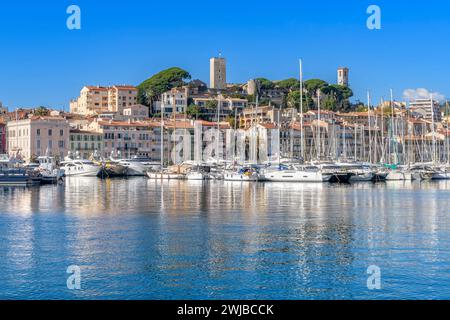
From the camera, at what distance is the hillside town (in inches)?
4124

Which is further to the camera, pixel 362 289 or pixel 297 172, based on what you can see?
pixel 297 172

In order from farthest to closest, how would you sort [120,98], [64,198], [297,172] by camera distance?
[120,98]
[297,172]
[64,198]

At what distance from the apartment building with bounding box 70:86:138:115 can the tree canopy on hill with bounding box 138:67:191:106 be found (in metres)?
2.76

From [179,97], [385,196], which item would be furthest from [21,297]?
[179,97]

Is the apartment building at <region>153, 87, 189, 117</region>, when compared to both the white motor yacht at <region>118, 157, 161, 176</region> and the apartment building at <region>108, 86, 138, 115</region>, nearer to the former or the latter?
the apartment building at <region>108, 86, 138, 115</region>

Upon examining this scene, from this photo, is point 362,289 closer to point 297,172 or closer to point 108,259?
point 108,259

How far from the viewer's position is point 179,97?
13875 centimetres

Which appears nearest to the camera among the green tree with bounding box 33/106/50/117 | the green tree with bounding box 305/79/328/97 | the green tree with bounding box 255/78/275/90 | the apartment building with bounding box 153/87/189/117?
the green tree with bounding box 33/106/50/117

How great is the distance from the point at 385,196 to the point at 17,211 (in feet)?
82.4

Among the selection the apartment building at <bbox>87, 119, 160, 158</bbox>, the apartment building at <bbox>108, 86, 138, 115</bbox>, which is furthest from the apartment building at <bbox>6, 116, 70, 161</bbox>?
the apartment building at <bbox>108, 86, 138, 115</bbox>

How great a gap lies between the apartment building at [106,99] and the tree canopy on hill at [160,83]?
9.06 feet

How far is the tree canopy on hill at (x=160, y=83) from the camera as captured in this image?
143875 millimetres

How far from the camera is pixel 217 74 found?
16825cm

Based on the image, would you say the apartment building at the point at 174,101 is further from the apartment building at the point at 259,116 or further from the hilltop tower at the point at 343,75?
the hilltop tower at the point at 343,75
